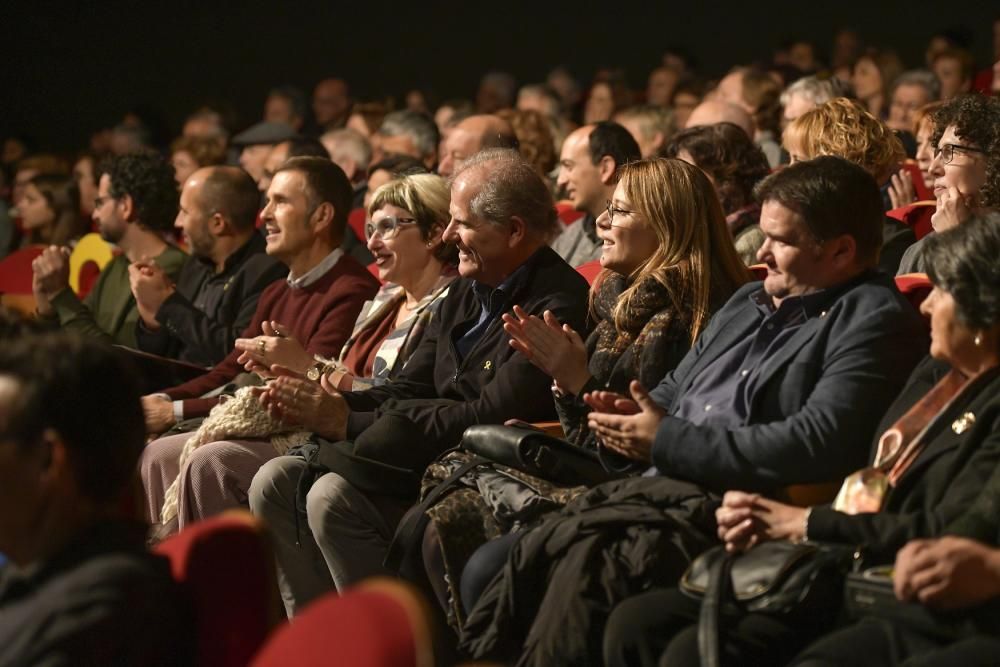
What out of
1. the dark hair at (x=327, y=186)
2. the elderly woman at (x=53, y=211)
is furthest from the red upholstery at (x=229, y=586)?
the elderly woman at (x=53, y=211)

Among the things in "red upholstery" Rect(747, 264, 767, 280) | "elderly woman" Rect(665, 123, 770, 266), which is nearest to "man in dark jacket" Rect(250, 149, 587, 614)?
"red upholstery" Rect(747, 264, 767, 280)

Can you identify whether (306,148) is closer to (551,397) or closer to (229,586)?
(551,397)

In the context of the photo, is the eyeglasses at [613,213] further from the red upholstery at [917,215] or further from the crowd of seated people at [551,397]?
the red upholstery at [917,215]

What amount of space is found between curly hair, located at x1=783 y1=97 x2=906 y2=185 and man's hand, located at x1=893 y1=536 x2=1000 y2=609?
1.92 m

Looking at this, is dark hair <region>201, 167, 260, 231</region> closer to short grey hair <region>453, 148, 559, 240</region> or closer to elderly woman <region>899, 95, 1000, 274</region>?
short grey hair <region>453, 148, 559, 240</region>

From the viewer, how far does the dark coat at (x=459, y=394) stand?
136 inches

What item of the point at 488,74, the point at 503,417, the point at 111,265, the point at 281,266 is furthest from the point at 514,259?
the point at 488,74

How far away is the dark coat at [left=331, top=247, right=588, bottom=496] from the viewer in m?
3.46

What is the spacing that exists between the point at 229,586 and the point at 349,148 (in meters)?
5.22

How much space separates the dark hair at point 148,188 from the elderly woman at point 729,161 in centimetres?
229

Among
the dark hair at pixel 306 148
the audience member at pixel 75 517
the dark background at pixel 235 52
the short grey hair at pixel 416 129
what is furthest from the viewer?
the dark background at pixel 235 52

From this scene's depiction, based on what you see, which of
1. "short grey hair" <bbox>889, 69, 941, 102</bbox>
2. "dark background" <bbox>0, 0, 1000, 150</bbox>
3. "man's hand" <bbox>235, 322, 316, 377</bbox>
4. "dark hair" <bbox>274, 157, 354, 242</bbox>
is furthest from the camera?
"dark background" <bbox>0, 0, 1000, 150</bbox>

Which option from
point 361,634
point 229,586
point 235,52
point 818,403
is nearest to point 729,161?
point 818,403

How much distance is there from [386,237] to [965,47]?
595 centimetres
